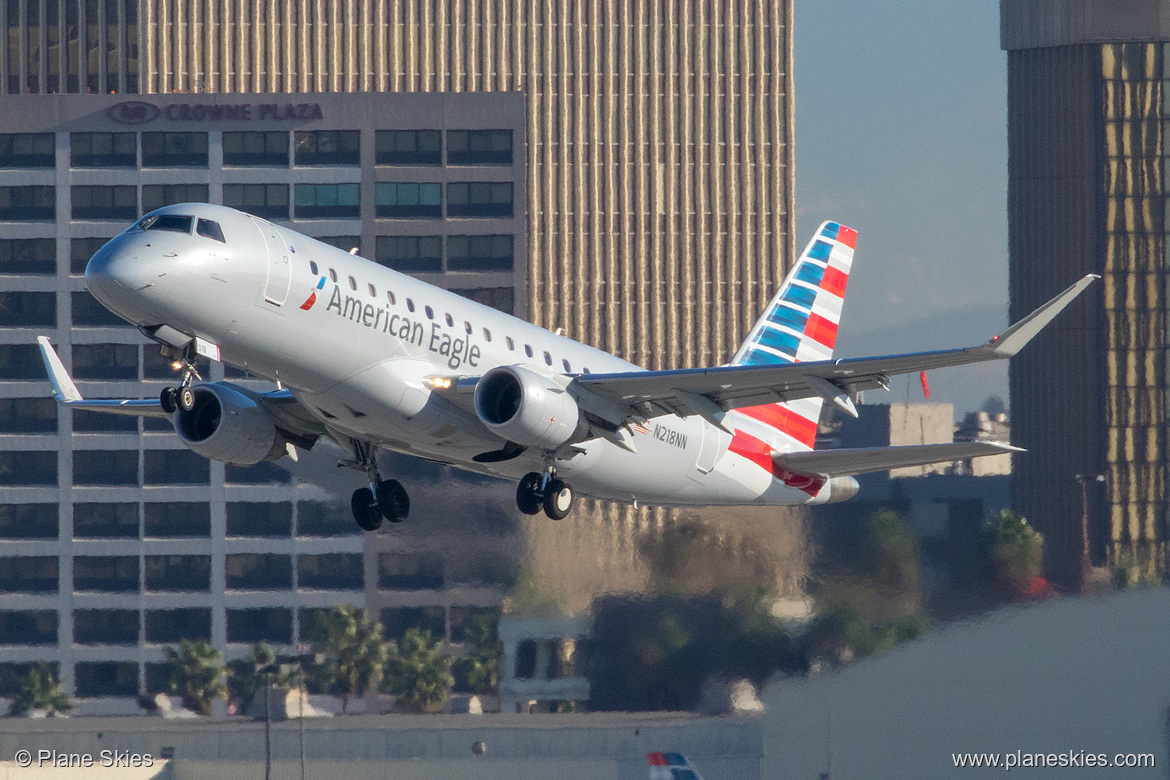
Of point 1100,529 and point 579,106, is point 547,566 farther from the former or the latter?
point 579,106

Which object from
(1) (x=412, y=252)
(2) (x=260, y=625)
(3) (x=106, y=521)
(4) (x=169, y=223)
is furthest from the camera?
(1) (x=412, y=252)

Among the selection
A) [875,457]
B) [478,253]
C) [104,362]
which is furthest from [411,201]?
[875,457]

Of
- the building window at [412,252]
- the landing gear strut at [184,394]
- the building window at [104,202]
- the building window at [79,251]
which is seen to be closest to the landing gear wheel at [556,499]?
the landing gear strut at [184,394]

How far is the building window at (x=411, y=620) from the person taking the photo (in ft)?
221

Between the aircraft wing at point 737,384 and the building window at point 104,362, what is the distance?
7975 centimetres

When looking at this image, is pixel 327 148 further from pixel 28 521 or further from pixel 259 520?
pixel 28 521

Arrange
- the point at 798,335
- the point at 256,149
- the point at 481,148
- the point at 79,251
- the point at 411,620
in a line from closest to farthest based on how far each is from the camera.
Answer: the point at 798,335 < the point at 411,620 < the point at 79,251 < the point at 256,149 < the point at 481,148

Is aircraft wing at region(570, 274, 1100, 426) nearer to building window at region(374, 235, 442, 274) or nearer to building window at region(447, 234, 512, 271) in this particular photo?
building window at region(447, 234, 512, 271)

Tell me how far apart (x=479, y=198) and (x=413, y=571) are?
59.7 metres

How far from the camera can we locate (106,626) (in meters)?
95.9

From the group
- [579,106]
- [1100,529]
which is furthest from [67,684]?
[579,106]

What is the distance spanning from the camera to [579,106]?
137 m

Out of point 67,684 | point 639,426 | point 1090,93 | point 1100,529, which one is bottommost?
point 67,684

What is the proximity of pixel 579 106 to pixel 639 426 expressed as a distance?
102 m
